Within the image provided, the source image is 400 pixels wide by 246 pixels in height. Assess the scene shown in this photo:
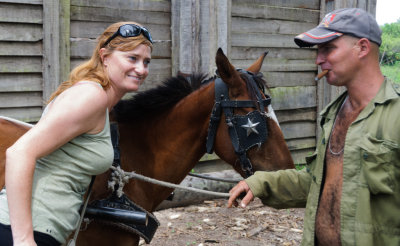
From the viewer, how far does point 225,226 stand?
5.34 m

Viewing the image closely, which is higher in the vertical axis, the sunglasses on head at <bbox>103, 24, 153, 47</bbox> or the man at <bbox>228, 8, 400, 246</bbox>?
the sunglasses on head at <bbox>103, 24, 153, 47</bbox>

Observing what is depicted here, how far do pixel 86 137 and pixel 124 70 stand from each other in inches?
16.9

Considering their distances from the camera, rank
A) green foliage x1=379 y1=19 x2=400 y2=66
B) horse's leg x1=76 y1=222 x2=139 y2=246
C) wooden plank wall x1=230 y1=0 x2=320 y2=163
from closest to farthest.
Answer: horse's leg x1=76 y1=222 x2=139 y2=246 < wooden plank wall x1=230 y1=0 x2=320 y2=163 < green foliage x1=379 y1=19 x2=400 y2=66

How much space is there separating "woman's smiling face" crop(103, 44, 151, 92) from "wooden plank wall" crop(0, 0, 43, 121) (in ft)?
9.15

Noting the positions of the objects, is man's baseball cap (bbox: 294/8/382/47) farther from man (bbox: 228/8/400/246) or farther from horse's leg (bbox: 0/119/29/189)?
horse's leg (bbox: 0/119/29/189)

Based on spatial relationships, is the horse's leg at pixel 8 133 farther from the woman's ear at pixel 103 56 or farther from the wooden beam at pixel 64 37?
the wooden beam at pixel 64 37

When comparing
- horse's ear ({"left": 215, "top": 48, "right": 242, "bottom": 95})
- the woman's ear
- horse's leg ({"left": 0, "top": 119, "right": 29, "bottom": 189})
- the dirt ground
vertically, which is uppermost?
the woman's ear

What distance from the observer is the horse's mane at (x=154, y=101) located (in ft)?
9.99

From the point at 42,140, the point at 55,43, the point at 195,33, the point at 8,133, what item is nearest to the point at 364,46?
the point at 42,140

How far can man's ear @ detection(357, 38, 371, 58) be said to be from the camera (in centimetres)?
189

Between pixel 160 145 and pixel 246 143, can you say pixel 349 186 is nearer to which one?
pixel 246 143

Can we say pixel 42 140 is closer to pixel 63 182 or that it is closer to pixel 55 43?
pixel 63 182

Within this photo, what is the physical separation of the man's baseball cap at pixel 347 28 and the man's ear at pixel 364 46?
21 mm

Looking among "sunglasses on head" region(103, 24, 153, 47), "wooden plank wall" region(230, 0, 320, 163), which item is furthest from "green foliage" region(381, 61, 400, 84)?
"sunglasses on head" region(103, 24, 153, 47)
